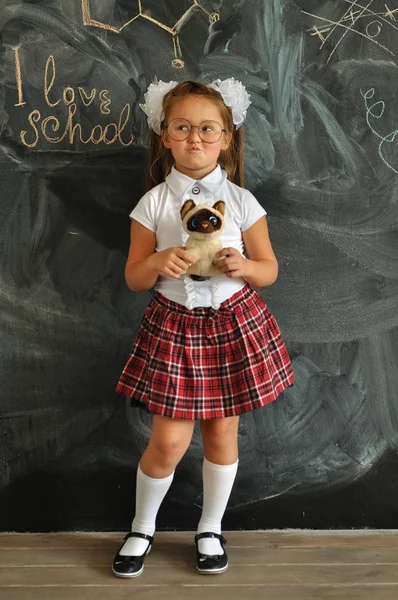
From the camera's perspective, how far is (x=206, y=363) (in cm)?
162

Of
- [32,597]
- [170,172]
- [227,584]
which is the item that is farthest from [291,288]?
[32,597]

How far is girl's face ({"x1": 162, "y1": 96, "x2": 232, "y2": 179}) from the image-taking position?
1563mm

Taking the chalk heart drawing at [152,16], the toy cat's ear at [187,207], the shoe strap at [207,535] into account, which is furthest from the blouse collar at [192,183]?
the shoe strap at [207,535]

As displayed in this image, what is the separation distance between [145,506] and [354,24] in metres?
1.25

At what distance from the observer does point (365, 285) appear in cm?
184

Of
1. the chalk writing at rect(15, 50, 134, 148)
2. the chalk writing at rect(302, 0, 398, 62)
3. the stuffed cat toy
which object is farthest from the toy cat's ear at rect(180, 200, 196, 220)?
the chalk writing at rect(302, 0, 398, 62)

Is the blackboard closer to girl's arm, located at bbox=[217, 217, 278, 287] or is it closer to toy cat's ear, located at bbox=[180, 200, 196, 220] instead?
girl's arm, located at bbox=[217, 217, 278, 287]

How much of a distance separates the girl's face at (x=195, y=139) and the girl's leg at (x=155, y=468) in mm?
577

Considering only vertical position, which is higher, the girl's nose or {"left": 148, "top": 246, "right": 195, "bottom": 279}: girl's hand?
the girl's nose

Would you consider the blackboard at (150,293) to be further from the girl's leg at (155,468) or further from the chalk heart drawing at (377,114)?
the girl's leg at (155,468)

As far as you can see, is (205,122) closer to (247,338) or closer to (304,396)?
(247,338)

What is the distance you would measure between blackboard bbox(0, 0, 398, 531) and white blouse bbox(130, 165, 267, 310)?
16cm

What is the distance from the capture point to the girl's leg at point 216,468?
1.68 meters

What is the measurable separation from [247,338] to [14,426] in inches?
26.2
